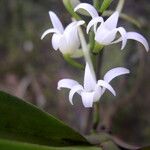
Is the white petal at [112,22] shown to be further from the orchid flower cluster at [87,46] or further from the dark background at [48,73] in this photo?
the dark background at [48,73]

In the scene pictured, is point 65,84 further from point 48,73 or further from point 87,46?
point 48,73

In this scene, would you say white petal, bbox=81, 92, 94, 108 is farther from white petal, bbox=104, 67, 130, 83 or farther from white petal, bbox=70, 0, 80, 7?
white petal, bbox=70, 0, 80, 7

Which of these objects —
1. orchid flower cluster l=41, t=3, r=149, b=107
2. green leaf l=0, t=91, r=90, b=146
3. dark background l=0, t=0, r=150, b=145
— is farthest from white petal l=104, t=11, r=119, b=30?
dark background l=0, t=0, r=150, b=145

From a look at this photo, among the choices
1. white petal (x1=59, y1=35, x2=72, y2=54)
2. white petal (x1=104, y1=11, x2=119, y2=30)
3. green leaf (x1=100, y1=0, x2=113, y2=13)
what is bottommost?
white petal (x1=59, y1=35, x2=72, y2=54)

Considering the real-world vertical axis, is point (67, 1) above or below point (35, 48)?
above

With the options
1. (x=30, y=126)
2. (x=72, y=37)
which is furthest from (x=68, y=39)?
(x=30, y=126)

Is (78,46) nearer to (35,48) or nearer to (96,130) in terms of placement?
(96,130)

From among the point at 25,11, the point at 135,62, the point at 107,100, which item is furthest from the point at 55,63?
the point at 135,62
